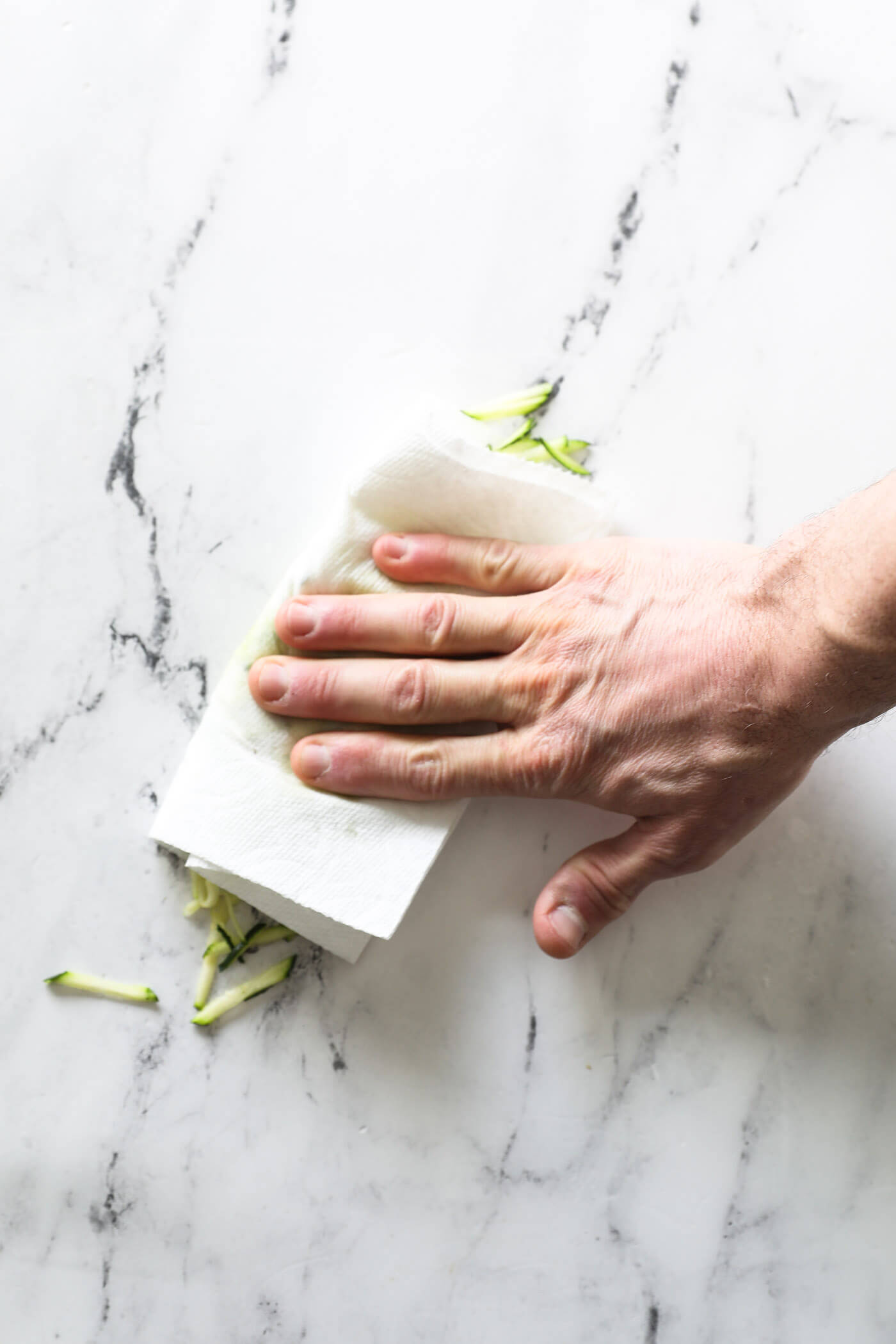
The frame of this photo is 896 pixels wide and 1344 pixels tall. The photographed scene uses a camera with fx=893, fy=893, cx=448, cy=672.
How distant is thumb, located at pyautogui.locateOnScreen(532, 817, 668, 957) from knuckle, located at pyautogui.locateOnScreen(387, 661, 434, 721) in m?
0.22

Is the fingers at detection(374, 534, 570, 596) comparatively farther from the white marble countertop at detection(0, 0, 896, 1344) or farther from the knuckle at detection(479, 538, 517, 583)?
the white marble countertop at detection(0, 0, 896, 1344)

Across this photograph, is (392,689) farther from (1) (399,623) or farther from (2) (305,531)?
(2) (305,531)

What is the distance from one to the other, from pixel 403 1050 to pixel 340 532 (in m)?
0.53

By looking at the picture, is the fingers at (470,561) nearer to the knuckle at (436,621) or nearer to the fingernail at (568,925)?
the knuckle at (436,621)

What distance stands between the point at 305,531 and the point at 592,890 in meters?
0.45

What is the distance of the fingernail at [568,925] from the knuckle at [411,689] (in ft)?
0.78

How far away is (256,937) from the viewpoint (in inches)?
35.5

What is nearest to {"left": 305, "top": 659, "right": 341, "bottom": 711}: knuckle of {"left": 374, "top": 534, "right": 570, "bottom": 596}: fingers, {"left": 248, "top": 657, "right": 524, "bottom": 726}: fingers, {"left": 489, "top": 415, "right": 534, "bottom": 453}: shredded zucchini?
{"left": 248, "top": 657, "right": 524, "bottom": 726}: fingers

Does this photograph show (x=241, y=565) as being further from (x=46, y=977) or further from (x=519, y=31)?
(x=519, y=31)

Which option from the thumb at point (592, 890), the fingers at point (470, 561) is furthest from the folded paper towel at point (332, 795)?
the thumb at point (592, 890)

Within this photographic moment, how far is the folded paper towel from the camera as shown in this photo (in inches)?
32.3

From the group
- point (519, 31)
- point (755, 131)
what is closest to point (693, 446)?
point (755, 131)

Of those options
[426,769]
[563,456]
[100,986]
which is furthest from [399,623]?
[100,986]

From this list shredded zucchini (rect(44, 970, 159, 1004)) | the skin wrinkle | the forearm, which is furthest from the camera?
shredded zucchini (rect(44, 970, 159, 1004))
